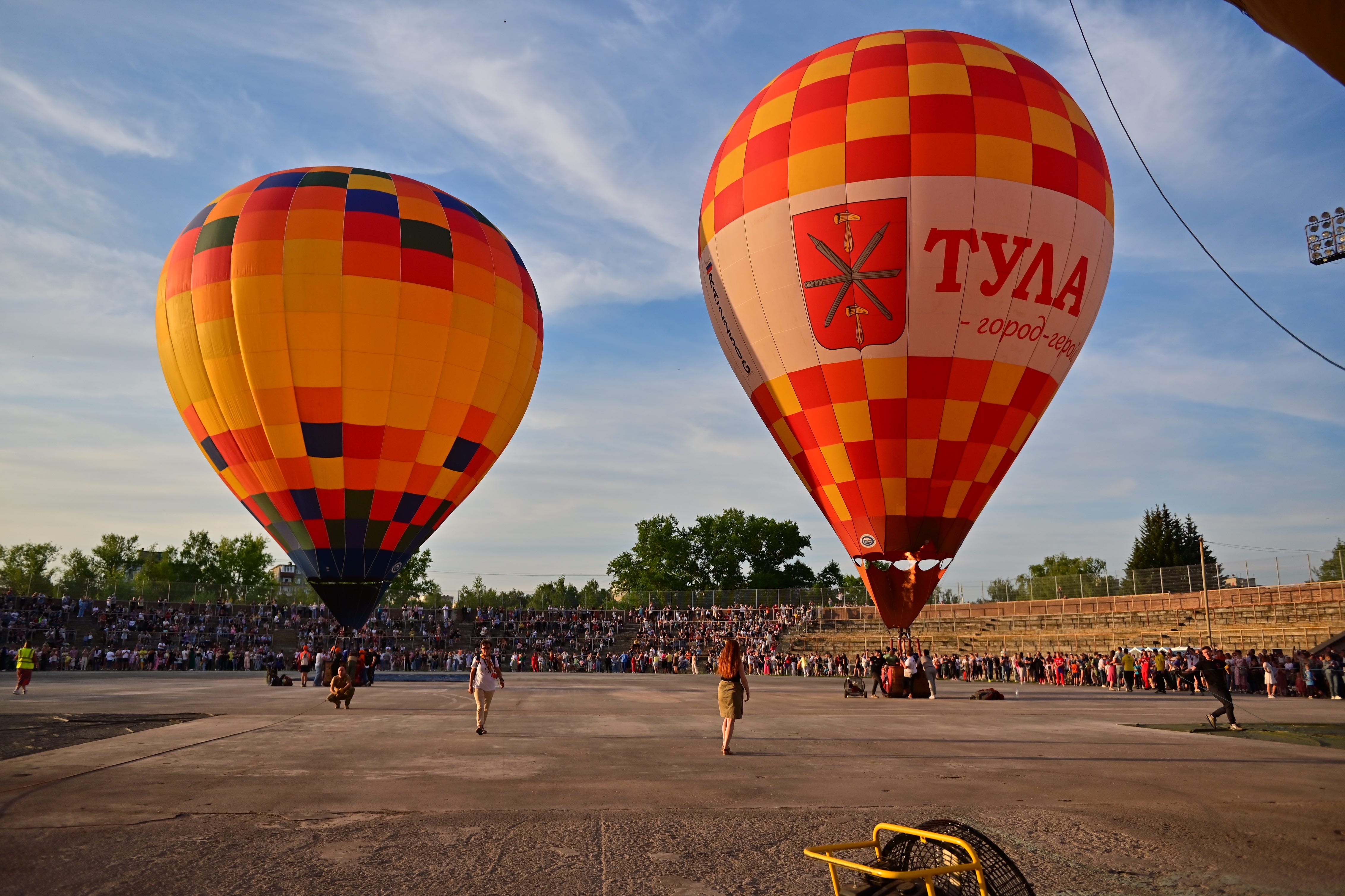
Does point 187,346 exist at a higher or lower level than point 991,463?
higher

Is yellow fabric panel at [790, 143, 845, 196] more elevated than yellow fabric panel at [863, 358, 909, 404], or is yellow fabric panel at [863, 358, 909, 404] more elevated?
yellow fabric panel at [790, 143, 845, 196]

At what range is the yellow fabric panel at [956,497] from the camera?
19156 mm

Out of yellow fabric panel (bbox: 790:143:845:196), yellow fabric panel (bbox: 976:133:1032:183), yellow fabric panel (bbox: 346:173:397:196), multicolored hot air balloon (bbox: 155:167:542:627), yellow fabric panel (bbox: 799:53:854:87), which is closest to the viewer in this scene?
yellow fabric panel (bbox: 976:133:1032:183)

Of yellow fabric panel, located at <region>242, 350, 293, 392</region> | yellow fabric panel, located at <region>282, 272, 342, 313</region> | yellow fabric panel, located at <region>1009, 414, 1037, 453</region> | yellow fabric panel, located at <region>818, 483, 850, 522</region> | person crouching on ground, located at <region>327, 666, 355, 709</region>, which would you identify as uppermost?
yellow fabric panel, located at <region>282, 272, 342, 313</region>

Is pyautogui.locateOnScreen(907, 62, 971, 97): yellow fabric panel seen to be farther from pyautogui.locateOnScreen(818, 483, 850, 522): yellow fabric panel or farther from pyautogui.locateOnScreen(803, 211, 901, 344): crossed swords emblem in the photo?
pyautogui.locateOnScreen(818, 483, 850, 522): yellow fabric panel

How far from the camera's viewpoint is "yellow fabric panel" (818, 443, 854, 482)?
1955 centimetres

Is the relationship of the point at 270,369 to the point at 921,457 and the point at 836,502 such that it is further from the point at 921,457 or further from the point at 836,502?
the point at 921,457

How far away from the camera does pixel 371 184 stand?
25.2m

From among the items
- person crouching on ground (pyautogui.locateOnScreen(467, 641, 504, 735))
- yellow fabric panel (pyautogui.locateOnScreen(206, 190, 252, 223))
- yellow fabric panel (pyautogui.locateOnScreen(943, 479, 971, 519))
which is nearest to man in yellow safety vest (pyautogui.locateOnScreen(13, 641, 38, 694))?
yellow fabric panel (pyautogui.locateOnScreen(206, 190, 252, 223))

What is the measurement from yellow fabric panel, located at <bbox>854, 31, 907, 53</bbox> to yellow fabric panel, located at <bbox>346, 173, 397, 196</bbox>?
45.2 ft

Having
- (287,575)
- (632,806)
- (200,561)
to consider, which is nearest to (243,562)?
(200,561)

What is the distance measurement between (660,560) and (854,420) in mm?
78228

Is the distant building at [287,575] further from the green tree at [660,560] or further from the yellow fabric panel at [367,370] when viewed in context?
the yellow fabric panel at [367,370]

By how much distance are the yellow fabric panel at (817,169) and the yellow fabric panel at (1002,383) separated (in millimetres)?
5379
